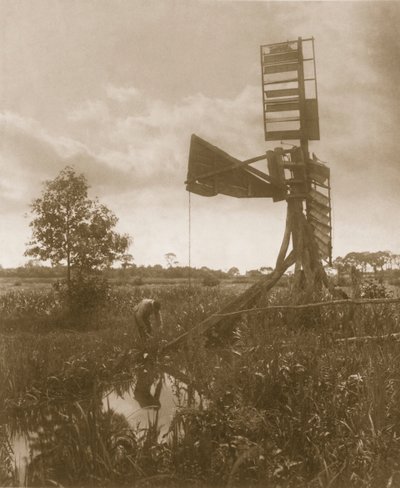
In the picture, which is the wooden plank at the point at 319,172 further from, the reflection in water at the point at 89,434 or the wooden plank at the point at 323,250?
the reflection in water at the point at 89,434

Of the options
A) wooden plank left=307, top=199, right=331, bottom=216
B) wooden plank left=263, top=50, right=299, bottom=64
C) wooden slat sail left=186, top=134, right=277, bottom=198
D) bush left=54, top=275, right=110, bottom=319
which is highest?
wooden plank left=263, top=50, right=299, bottom=64

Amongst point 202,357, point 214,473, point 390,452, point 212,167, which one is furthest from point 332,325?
point 214,473

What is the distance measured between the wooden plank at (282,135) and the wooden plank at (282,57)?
123 centimetres

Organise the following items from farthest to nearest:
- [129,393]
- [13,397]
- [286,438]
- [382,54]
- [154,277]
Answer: [154,277], [382,54], [129,393], [13,397], [286,438]

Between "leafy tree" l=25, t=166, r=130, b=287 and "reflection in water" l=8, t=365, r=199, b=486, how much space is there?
6.33 meters

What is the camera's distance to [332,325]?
292 inches

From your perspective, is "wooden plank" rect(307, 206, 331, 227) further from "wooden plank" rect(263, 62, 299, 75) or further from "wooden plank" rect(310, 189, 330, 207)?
"wooden plank" rect(263, 62, 299, 75)

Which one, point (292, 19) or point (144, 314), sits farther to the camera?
point (144, 314)

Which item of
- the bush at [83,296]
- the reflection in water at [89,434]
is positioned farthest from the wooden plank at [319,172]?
the bush at [83,296]

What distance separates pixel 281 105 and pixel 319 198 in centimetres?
178

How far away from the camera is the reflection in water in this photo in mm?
3420

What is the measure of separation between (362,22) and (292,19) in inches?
42.7

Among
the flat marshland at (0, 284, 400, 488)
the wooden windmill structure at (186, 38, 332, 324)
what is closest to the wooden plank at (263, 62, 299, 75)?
the wooden windmill structure at (186, 38, 332, 324)

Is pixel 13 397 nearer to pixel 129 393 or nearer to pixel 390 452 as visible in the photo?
pixel 129 393
